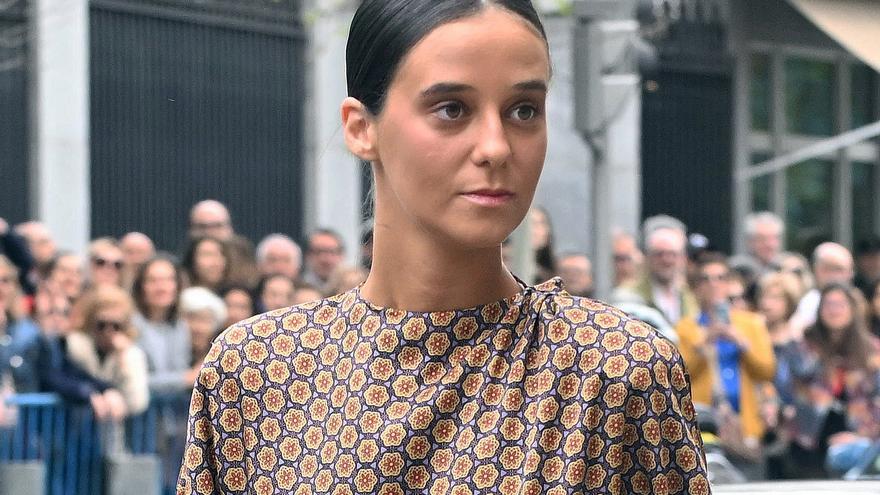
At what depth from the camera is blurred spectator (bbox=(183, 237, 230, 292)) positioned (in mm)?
9102

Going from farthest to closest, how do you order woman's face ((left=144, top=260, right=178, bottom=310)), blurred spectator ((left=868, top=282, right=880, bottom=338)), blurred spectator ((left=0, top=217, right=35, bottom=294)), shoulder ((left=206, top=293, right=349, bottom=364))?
blurred spectator ((left=868, top=282, right=880, bottom=338))
blurred spectator ((left=0, top=217, right=35, bottom=294))
woman's face ((left=144, top=260, right=178, bottom=310))
shoulder ((left=206, top=293, right=349, bottom=364))


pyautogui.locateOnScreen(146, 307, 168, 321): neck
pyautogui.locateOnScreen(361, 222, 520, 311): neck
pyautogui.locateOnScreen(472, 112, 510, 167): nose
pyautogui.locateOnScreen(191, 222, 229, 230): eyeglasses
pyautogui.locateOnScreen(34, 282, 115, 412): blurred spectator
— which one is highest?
pyautogui.locateOnScreen(191, 222, 229, 230): eyeglasses

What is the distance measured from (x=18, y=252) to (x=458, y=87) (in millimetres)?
7437

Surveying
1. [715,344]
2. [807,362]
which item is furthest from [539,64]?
[807,362]

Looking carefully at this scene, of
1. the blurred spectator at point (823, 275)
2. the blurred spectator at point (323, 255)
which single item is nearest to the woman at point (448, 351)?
the blurred spectator at point (323, 255)

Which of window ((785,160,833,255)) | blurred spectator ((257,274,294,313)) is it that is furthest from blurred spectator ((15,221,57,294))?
window ((785,160,833,255))

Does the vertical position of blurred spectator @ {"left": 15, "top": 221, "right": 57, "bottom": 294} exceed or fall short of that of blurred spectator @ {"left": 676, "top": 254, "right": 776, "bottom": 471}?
it exceeds it

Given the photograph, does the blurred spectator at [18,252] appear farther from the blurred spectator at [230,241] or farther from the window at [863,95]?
the window at [863,95]

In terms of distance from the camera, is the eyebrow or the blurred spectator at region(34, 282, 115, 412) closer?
the eyebrow

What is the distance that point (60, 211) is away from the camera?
14.9 m

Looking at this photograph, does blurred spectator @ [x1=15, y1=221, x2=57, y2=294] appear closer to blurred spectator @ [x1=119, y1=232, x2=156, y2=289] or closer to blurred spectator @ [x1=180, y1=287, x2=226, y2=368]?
blurred spectator @ [x1=119, y1=232, x2=156, y2=289]

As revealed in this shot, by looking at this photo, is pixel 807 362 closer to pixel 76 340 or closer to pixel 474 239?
pixel 76 340

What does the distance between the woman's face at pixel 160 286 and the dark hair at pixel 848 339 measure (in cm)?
339

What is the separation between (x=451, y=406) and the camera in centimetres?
230
